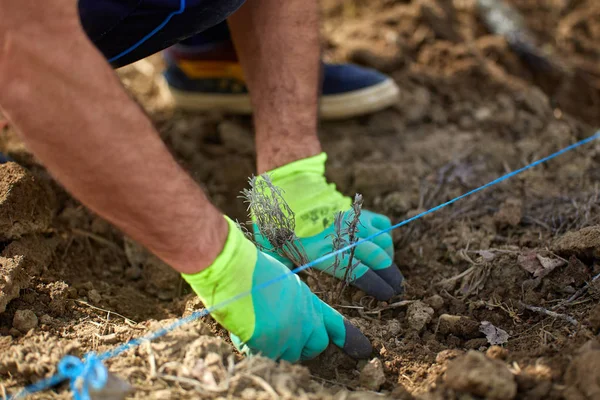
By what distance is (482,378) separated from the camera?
1291 mm

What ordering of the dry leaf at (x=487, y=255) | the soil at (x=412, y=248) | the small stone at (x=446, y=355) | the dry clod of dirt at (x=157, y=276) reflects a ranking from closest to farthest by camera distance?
the soil at (x=412, y=248) → the small stone at (x=446, y=355) → the dry leaf at (x=487, y=255) → the dry clod of dirt at (x=157, y=276)

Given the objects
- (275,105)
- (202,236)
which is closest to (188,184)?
(202,236)

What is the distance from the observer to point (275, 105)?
6.89ft

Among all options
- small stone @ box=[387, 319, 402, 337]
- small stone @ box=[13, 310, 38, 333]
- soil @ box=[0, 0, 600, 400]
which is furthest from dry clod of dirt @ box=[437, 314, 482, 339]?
small stone @ box=[13, 310, 38, 333]

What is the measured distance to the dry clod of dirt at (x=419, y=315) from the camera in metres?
1.71

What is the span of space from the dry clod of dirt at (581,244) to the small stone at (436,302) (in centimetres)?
36

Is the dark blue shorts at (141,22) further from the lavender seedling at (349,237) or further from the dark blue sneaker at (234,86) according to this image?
the dark blue sneaker at (234,86)

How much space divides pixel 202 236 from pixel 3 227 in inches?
27.8

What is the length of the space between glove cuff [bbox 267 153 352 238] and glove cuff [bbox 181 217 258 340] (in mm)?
443

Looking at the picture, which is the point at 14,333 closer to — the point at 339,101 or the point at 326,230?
the point at 326,230

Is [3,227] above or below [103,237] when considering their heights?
above

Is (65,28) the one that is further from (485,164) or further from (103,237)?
(485,164)

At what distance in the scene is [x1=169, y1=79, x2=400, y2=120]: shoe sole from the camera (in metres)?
2.73

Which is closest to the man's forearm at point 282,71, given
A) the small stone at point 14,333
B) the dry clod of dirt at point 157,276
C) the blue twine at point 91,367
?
the dry clod of dirt at point 157,276
